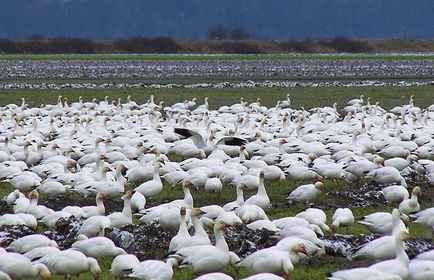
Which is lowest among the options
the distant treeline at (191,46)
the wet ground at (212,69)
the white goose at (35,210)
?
the distant treeline at (191,46)

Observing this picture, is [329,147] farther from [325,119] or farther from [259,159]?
[325,119]

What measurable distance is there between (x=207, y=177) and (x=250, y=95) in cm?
2011

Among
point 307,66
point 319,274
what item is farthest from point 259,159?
point 307,66

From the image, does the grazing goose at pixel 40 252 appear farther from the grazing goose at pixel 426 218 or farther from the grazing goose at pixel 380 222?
the grazing goose at pixel 426 218

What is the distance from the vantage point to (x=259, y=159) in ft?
54.2

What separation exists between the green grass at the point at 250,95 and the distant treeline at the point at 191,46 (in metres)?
46.4

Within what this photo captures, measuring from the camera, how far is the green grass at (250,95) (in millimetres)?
31734

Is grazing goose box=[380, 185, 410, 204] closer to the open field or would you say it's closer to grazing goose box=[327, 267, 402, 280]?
grazing goose box=[327, 267, 402, 280]

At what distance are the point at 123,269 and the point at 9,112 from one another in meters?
16.9

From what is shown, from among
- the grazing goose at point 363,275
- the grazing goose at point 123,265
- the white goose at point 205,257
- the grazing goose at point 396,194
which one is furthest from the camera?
the grazing goose at point 396,194

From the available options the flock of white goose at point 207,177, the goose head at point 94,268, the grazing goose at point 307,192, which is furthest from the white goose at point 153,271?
the grazing goose at point 307,192

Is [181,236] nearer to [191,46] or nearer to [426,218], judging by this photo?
[426,218]

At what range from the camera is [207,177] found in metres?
14.6

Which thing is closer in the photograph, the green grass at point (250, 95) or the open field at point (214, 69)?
the green grass at point (250, 95)
